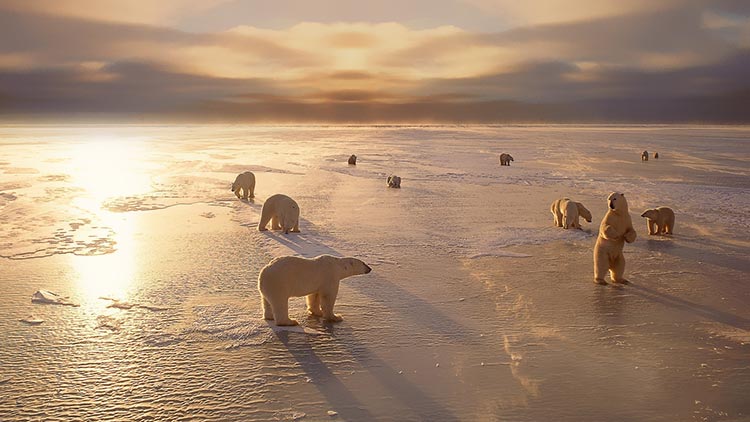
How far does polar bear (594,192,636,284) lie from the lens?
26.8 ft

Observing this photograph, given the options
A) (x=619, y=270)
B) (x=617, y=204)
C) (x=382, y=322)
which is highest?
(x=617, y=204)

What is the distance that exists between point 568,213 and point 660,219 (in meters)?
1.89

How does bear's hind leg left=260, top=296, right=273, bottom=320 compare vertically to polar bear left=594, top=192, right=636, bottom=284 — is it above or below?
below

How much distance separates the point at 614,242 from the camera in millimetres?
8195

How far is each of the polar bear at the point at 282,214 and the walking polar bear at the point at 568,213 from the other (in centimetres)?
614

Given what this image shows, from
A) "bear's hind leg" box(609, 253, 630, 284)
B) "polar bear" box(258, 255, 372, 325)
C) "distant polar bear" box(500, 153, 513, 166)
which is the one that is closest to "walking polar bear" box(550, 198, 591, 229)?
"bear's hind leg" box(609, 253, 630, 284)

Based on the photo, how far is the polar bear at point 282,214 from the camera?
1180 cm

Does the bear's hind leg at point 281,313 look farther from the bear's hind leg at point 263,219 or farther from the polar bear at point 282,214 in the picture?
the bear's hind leg at point 263,219

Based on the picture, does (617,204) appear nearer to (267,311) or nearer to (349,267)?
(349,267)

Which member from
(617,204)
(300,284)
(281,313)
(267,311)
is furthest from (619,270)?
(267,311)

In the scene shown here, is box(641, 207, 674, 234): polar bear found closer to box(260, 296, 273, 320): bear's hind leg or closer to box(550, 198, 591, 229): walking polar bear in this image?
box(550, 198, 591, 229): walking polar bear

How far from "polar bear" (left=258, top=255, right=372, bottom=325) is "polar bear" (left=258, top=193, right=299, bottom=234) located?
5.06 metres

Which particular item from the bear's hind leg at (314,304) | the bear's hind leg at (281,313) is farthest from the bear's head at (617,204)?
the bear's hind leg at (281,313)

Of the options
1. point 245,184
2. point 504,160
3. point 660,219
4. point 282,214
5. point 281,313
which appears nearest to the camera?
point 281,313
